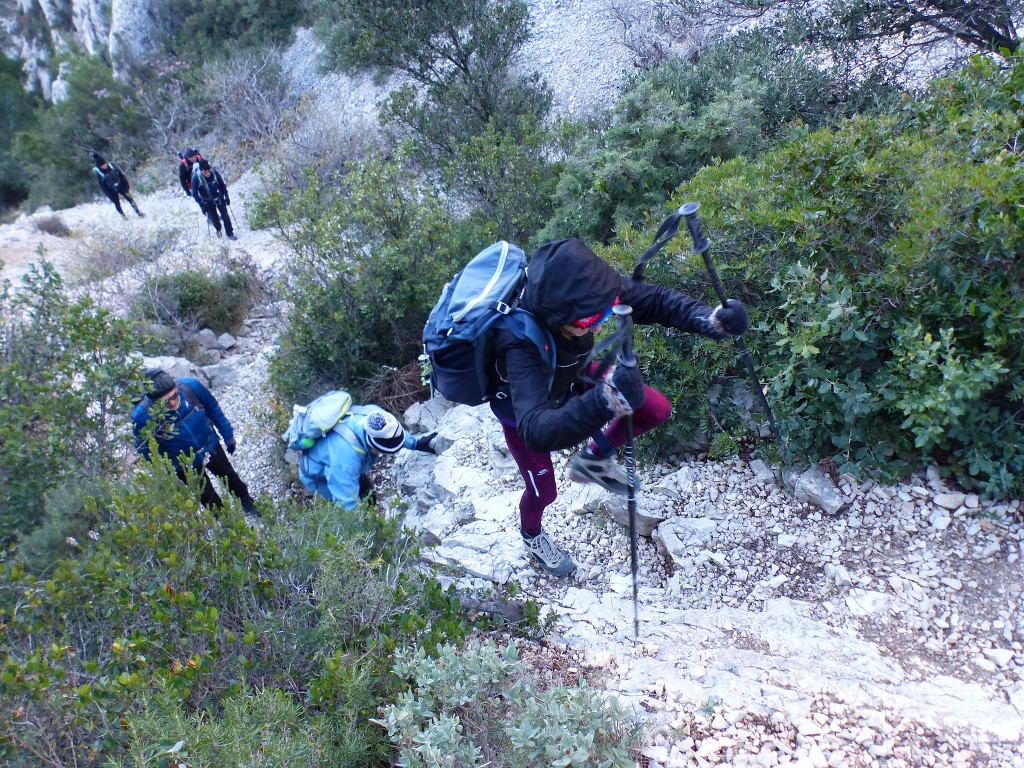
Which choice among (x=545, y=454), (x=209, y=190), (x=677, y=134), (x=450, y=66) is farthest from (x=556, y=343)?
(x=209, y=190)

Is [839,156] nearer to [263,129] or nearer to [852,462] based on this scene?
[852,462]

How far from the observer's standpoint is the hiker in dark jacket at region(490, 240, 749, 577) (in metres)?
2.71

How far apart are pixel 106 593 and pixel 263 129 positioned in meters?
17.9

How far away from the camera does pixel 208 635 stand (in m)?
2.77

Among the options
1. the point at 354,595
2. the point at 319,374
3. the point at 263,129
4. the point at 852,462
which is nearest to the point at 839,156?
the point at 852,462

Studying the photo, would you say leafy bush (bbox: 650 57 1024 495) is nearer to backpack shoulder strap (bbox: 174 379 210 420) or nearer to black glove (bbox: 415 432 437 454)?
black glove (bbox: 415 432 437 454)

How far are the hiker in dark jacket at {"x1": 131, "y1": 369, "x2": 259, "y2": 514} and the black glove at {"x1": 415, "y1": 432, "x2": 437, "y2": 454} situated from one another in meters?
1.65

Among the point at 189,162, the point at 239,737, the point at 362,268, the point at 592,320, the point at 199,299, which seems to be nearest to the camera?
the point at 239,737

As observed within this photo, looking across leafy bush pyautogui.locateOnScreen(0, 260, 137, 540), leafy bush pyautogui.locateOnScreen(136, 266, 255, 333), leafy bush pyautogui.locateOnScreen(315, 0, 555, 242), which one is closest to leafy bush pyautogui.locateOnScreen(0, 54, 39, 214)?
leafy bush pyautogui.locateOnScreen(136, 266, 255, 333)

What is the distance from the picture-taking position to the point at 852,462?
11.8 ft

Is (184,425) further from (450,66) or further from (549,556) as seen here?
(450,66)

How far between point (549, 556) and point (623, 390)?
1.64 meters

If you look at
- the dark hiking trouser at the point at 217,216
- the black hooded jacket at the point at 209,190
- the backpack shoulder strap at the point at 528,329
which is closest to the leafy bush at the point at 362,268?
the backpack shoulder strap at the point at 528,329

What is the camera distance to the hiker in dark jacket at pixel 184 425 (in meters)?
5.07
